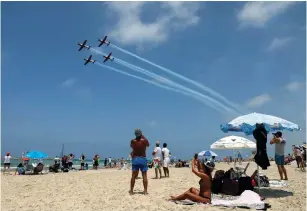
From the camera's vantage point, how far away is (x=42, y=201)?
341 inches

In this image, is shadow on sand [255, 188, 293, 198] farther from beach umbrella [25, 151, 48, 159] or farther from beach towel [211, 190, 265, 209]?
beach umbrella [25, 151, 48, 159]

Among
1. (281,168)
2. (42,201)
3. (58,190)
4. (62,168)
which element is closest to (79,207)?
(42,201)

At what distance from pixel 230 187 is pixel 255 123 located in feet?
5.80

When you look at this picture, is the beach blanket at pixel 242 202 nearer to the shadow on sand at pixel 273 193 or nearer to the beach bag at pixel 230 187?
the beach bag at pixel 230 187

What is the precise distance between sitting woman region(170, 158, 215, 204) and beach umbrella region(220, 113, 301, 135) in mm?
1609

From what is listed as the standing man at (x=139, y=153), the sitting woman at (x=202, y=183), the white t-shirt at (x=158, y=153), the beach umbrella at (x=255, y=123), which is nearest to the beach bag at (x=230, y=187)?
the sitting woman at (x=202, y=183)

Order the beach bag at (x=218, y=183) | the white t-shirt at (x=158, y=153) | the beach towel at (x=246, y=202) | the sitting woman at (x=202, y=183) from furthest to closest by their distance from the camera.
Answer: the white t-shirt at (x=158, y=153)
the beach bag at (x=218, y=183)
the sitting woman at (x=202, y=183)
the beach towel at (x=246, y=202)

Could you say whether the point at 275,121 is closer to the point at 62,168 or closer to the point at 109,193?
the point at 109,193

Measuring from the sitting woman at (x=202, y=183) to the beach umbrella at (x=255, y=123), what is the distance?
161 cm

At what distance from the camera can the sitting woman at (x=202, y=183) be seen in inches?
294

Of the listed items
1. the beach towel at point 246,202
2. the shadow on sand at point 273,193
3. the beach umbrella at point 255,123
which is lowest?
the beach towel at point 246,202

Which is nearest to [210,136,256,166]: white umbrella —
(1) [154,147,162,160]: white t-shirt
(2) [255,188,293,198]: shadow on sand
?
(1) [154,147,162,160]: white t-shirt

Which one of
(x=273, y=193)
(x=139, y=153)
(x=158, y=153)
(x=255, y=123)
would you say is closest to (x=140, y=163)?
(x=139, y=153)

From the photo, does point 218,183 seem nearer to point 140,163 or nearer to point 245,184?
point 245,184
